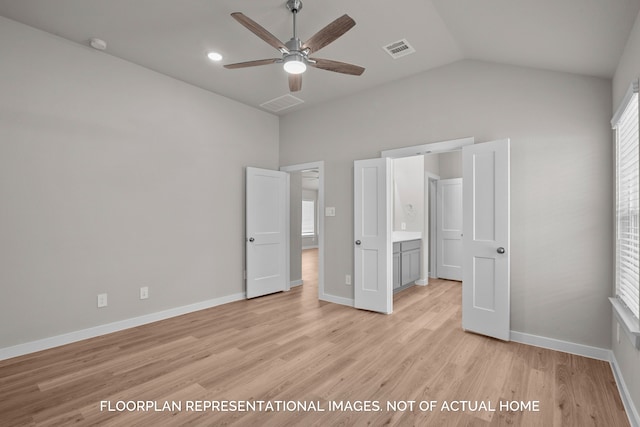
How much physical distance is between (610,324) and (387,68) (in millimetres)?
3421

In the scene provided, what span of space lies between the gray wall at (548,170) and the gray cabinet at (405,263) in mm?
1925

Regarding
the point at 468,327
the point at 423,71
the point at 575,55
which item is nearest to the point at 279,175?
the point at 423,71

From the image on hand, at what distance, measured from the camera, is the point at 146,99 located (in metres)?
3.76

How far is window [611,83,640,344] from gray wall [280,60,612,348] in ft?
0.77

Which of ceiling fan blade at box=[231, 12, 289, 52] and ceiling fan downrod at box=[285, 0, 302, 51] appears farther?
ceiling fan downrod at box=[285, 0, 302, 51]

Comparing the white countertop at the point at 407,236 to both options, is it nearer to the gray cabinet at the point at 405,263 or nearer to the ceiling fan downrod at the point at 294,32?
the gray cabinet at the point at 405,263

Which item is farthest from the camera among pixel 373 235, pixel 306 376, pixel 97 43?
pixel 373 235

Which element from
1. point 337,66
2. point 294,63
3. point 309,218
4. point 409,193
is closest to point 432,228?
point 409,193

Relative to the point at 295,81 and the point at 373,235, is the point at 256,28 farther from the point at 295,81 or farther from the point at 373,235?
the point at 373,235

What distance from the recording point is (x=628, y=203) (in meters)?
2.27

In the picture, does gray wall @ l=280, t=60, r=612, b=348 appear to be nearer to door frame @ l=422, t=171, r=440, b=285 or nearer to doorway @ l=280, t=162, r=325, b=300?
doorway @ l=280, t=162, r=325, b=300

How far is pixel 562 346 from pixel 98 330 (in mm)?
4704

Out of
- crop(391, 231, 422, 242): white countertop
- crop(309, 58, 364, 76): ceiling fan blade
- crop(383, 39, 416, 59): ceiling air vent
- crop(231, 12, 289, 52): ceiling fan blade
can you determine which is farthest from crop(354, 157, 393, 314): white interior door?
crop(231, 12, 289, 52): ceiling fan blade

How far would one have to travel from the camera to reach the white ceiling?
2236mm
